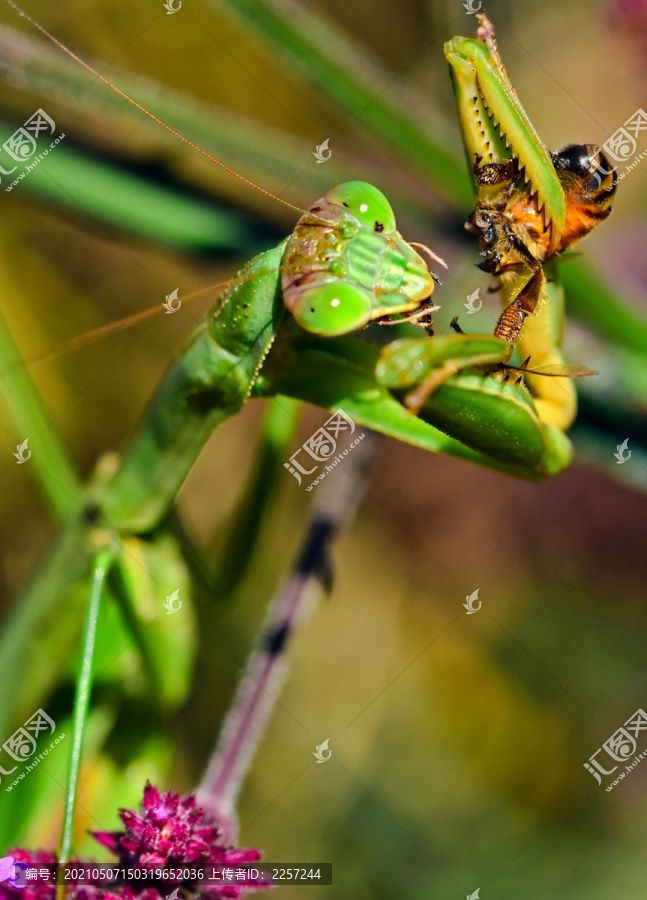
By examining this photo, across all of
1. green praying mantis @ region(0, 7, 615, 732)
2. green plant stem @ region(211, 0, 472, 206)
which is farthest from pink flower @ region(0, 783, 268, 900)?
green plant stem @ region(211, 0, 472, 206)

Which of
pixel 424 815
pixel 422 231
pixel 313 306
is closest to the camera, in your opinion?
pixel 313 306

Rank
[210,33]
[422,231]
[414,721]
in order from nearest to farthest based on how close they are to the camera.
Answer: [422,231] → [414,721] → [210,33]

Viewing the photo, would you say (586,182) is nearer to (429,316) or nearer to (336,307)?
(429,316)

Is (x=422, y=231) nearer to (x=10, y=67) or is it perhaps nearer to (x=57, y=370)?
(x=10, y=67)

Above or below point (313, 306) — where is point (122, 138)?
above

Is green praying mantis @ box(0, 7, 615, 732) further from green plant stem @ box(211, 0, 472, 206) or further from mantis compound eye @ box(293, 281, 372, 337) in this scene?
green plant stem @ box(211, 0, 472, 206)

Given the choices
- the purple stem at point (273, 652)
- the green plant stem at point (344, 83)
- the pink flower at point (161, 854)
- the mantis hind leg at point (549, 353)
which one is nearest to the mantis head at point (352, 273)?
the mantis hind leg at point (549, 353)

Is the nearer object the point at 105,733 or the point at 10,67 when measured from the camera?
the point at 10,67

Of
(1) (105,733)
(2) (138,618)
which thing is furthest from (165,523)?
(1) (105,733)
